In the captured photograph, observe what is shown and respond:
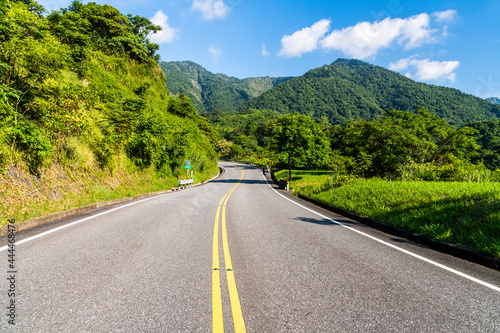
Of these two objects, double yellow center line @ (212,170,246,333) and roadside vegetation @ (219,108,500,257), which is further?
roadside vegetation @ (219,108,500,257)

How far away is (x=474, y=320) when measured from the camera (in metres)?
2.68

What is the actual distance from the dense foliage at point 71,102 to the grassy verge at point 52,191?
45cm

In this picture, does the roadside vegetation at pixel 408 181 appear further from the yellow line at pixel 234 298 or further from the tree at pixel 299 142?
the yellow line at pixel 234 298

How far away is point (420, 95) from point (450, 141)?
174 m

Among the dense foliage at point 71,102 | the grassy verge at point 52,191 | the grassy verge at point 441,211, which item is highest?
the dense foliage at point 71,102

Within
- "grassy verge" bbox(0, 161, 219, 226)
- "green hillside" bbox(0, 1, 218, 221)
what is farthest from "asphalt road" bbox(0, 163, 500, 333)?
"green hillside" bbox(0, 1, 218, 221)

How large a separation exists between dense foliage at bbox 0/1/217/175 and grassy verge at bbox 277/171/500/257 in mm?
11373

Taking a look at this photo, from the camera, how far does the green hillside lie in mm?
7535

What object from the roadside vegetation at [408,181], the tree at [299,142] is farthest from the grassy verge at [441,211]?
the tree at [299,142]

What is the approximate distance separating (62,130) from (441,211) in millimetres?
14381

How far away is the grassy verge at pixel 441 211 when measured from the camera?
5.15 m

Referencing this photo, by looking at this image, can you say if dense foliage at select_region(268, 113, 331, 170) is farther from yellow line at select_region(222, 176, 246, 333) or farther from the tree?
yellow line at select_region(222, 176, 246, 333)

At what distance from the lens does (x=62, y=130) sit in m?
10.1

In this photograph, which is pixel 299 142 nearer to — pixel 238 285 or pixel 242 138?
pixel 238 285
